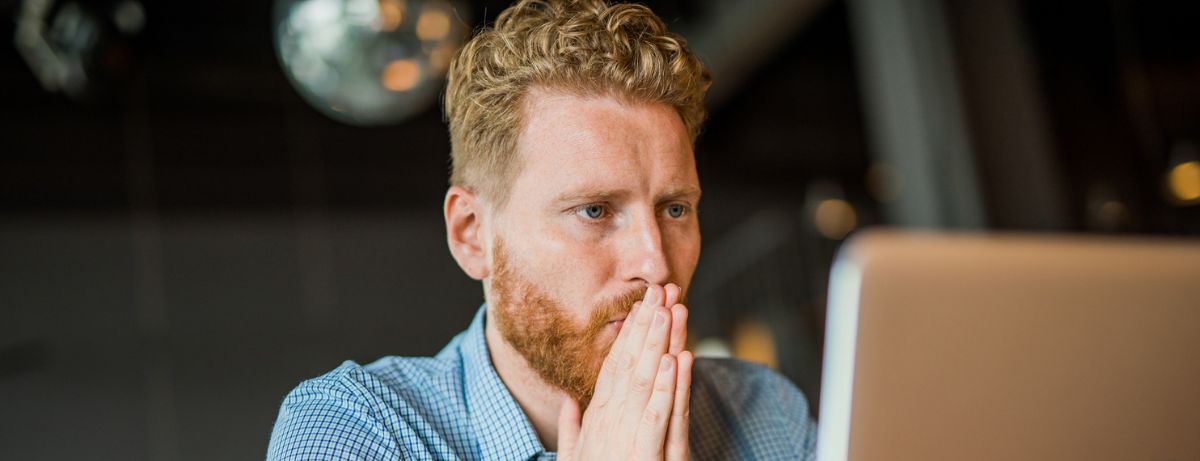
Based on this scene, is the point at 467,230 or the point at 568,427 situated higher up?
the point at 467,230

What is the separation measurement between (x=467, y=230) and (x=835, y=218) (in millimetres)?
6122

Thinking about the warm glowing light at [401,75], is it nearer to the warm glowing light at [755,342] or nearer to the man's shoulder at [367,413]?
the man's shoulder at [367,413]

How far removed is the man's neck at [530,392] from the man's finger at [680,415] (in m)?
0.27

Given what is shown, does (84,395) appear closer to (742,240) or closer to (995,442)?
(742,240)

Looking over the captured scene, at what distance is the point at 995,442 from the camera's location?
70 cm

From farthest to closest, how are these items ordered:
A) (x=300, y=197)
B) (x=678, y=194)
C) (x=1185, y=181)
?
1. (x=300, y=197)
2. (x=1185, y=181)
3. (x=678, y=194)

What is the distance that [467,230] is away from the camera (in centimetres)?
132

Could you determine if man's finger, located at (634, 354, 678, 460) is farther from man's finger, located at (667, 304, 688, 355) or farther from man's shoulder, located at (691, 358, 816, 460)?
man's shoulder, located at (691, 358, 816, 460)

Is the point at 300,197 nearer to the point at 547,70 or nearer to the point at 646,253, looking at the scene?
the point at 547,70

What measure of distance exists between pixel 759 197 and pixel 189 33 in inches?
153

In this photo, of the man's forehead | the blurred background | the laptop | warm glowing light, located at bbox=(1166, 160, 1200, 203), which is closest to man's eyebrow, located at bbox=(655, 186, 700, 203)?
the man's forehead

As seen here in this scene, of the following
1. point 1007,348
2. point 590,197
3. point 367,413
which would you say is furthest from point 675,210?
point 1007,348

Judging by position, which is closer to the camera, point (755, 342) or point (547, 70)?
point (547, 70)

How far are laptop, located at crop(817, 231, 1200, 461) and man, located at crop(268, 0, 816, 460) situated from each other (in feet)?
1.29
